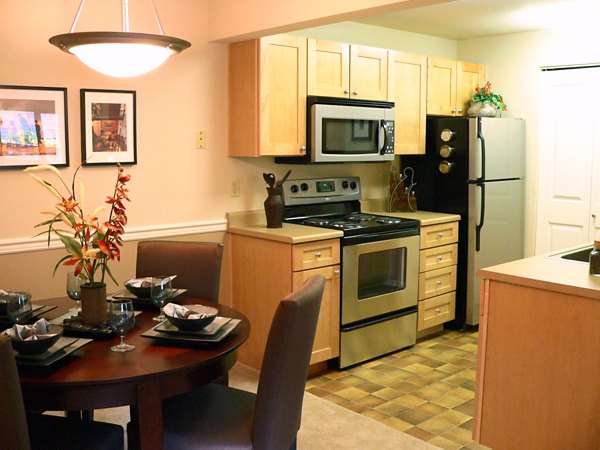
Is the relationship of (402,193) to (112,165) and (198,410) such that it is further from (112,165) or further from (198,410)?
(198,410)

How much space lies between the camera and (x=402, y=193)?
4.99 m

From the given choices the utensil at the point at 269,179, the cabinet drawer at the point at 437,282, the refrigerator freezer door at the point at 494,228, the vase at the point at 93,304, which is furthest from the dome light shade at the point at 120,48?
the refrigerator freezer door at the point at 494,228

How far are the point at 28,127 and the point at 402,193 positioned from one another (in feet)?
9.18

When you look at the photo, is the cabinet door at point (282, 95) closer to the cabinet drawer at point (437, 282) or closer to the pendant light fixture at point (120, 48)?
the cabinet drawer at point (437, 282)

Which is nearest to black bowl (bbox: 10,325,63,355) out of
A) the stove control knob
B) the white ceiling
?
the white ceiling

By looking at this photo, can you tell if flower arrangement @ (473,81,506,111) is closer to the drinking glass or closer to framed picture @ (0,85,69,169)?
framed picture @ (0,85,69,169)

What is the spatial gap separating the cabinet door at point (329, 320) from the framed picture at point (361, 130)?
933 millimetres

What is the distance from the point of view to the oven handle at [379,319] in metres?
4.02

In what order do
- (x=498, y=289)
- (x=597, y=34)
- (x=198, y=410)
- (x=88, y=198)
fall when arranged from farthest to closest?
(x=597, y=34)
(x=88, y=198)
(x=498, y=289)
(x=198, y=410)

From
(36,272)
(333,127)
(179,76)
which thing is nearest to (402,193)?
(333,127)

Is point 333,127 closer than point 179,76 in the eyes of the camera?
No

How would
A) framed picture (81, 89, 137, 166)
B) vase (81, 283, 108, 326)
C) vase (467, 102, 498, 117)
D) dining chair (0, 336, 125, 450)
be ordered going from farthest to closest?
vase (467, 102, 498, 117), framed picture (81, 89, 137, 166), vase (81, 283, 108, 326), dining chair (0, 336, 125, 450)

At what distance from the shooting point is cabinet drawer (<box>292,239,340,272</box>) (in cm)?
369

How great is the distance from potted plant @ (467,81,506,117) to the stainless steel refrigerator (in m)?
0.16
